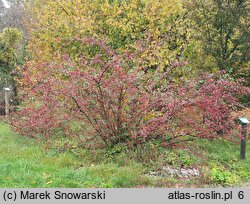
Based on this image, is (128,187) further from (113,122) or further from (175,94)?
(175,94)

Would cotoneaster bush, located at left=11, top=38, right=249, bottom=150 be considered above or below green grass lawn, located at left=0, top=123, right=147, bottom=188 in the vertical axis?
above

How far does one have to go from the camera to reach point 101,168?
20.9 ft

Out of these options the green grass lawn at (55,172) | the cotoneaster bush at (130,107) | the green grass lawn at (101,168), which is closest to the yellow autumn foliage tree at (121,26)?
the cotoneaster bush at (130,107)

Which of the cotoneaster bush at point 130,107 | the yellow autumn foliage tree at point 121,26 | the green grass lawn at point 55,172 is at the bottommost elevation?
the green grass lawn at point 55,172

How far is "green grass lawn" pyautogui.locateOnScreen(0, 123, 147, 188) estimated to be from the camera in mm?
5648

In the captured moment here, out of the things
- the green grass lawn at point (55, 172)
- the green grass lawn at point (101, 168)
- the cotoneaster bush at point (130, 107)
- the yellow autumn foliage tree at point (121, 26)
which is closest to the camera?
the green grass lawn at point (55, 172)

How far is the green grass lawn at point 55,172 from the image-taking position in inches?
222

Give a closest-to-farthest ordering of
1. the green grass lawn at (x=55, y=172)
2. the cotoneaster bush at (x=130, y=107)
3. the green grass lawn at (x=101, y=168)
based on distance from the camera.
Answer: the green grass lawn at (x=55, y=172)
the green grass lawn at (x=101, y=168)
the cotoneaster bush at (x=130, y=107)

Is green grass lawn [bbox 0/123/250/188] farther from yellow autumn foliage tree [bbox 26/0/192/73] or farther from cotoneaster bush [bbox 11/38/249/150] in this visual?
yellow autumn foliage tree [bbox 26/0/192/73]

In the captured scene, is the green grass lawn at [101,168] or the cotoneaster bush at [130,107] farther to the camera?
the cotoneaster bush at [130,107]

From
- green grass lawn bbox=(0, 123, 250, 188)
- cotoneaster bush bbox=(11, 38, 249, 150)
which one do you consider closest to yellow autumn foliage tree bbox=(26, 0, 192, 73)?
cotoneaster bush bbox=(11, 38, 249, 150)

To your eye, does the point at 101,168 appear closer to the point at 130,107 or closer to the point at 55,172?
the point at 55,172

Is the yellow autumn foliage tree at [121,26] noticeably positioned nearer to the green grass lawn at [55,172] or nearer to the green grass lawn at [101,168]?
the green grass lawn at [101,168]

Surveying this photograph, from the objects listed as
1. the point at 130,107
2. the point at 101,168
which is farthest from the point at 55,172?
the point at 130,107
